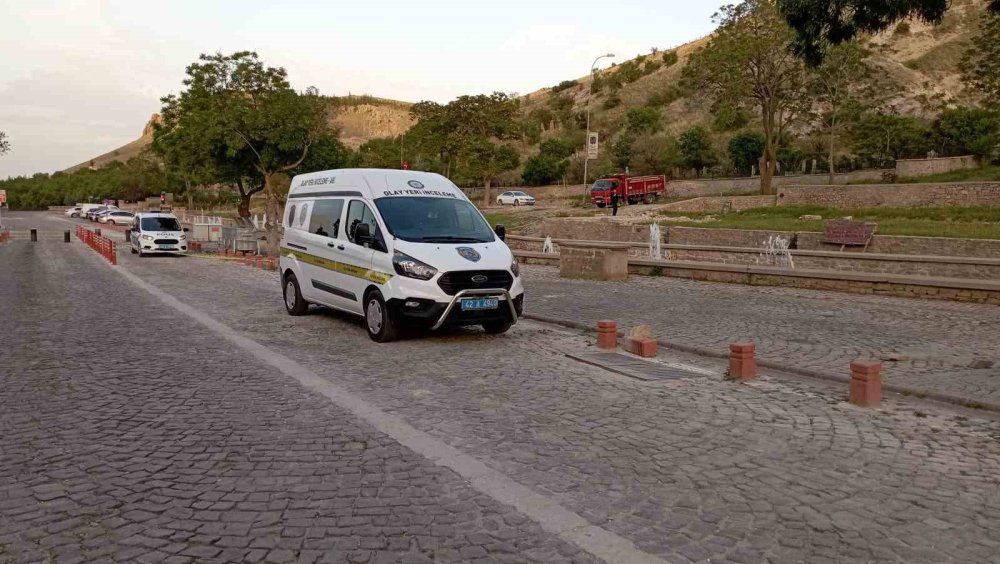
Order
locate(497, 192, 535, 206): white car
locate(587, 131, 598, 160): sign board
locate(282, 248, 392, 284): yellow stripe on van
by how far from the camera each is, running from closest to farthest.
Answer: locate(282, 248, 392, 284): yellow stripe on van
locate(587, 131, 598, 160): sign board
locate(497, 192, 535, 206): white car

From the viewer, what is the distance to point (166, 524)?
3896 millimetres

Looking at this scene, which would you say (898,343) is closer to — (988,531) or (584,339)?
(584,339)

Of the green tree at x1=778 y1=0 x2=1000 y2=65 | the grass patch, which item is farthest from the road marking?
the grass patch

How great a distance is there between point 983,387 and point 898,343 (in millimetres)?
2427

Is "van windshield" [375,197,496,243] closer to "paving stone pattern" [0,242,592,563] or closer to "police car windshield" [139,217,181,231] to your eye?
"paving stone pattern" [0,242,592,563]

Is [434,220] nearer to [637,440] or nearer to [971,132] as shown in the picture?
[637,440]

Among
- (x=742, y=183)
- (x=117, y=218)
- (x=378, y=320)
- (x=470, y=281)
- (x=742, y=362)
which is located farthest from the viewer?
(x=117, y=218)

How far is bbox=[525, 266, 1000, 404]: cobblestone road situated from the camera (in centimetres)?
795

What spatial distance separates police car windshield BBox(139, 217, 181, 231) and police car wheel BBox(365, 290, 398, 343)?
904 inches

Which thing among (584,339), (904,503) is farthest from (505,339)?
(904,503)

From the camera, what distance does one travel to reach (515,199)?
60.5 meters

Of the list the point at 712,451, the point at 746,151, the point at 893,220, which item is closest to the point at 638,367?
the point at 712,451

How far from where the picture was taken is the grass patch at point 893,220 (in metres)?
25.4

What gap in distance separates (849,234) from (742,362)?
2034 cm
